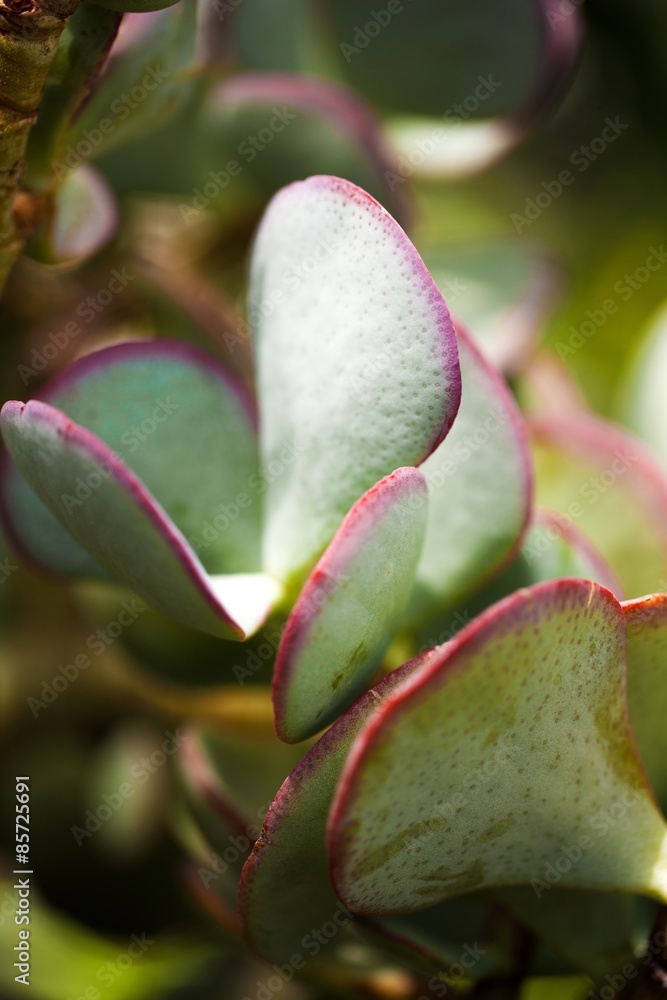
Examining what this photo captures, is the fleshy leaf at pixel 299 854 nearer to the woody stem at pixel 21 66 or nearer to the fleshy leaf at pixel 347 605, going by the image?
the fleshy leaf at pixel 347 605

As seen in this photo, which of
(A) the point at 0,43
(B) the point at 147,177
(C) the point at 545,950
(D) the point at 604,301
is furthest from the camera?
(D) the point at 604,301

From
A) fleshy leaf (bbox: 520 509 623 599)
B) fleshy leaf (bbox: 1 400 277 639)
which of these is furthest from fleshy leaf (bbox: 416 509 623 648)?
fleshy leaf (bbox: 1 400 277 639)

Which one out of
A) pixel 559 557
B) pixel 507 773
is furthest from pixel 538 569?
pixel 507 773

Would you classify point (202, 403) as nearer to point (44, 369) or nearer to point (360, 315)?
point (360, 315)

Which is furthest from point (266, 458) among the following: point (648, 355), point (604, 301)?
point (604, 301)

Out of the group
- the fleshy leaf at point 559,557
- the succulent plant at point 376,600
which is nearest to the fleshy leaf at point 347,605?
the succulent plant at point 376,600

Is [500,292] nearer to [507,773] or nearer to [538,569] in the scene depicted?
[538,569]

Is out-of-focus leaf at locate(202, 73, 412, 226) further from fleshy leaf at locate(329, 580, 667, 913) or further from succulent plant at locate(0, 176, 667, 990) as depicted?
fleshy leaf at locate(329, 580, 667, 913)
